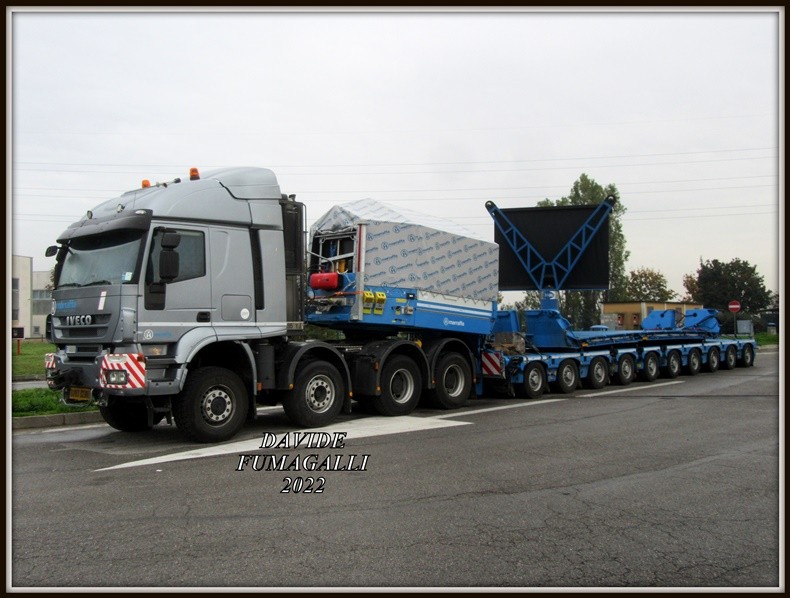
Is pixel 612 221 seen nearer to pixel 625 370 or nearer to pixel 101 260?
pixel 625 370

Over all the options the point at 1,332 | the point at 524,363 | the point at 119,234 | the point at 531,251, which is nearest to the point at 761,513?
the point at 1,332

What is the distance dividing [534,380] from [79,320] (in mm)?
9905

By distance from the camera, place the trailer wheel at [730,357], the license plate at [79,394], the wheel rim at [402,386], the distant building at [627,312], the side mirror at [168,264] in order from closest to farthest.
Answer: the side mirror at [168,264]
the license plate at [79,394]
the wheel rim at [402,386]
the trailer wheel at [730,357]
the distant building at [627,312]

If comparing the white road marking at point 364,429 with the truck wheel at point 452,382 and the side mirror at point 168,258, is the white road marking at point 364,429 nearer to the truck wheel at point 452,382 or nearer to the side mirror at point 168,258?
the truck wheel at point 452,382

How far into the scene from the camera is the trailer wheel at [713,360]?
23312 mm

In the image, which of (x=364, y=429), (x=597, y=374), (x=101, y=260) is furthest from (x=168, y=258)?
(x=597, y=374)

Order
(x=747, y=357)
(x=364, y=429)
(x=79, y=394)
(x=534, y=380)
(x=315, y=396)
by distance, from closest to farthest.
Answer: (x=79, y=394) → (x=364, y=429) → (x=315, y=396) → (x=534, y=380) → (x=747, y=357)

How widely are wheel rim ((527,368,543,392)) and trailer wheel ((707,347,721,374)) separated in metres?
9.73

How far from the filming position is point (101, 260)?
9.94m

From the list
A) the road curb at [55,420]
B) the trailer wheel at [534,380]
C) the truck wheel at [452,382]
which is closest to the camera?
the road curb at [55,420]

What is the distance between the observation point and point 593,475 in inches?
303

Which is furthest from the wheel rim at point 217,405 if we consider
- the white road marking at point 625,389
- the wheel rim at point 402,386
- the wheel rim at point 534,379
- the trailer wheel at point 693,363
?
the trailer wheel at point 693,363

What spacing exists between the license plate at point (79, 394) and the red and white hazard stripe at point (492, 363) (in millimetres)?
8350

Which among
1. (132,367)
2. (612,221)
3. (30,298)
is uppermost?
(612,221)
